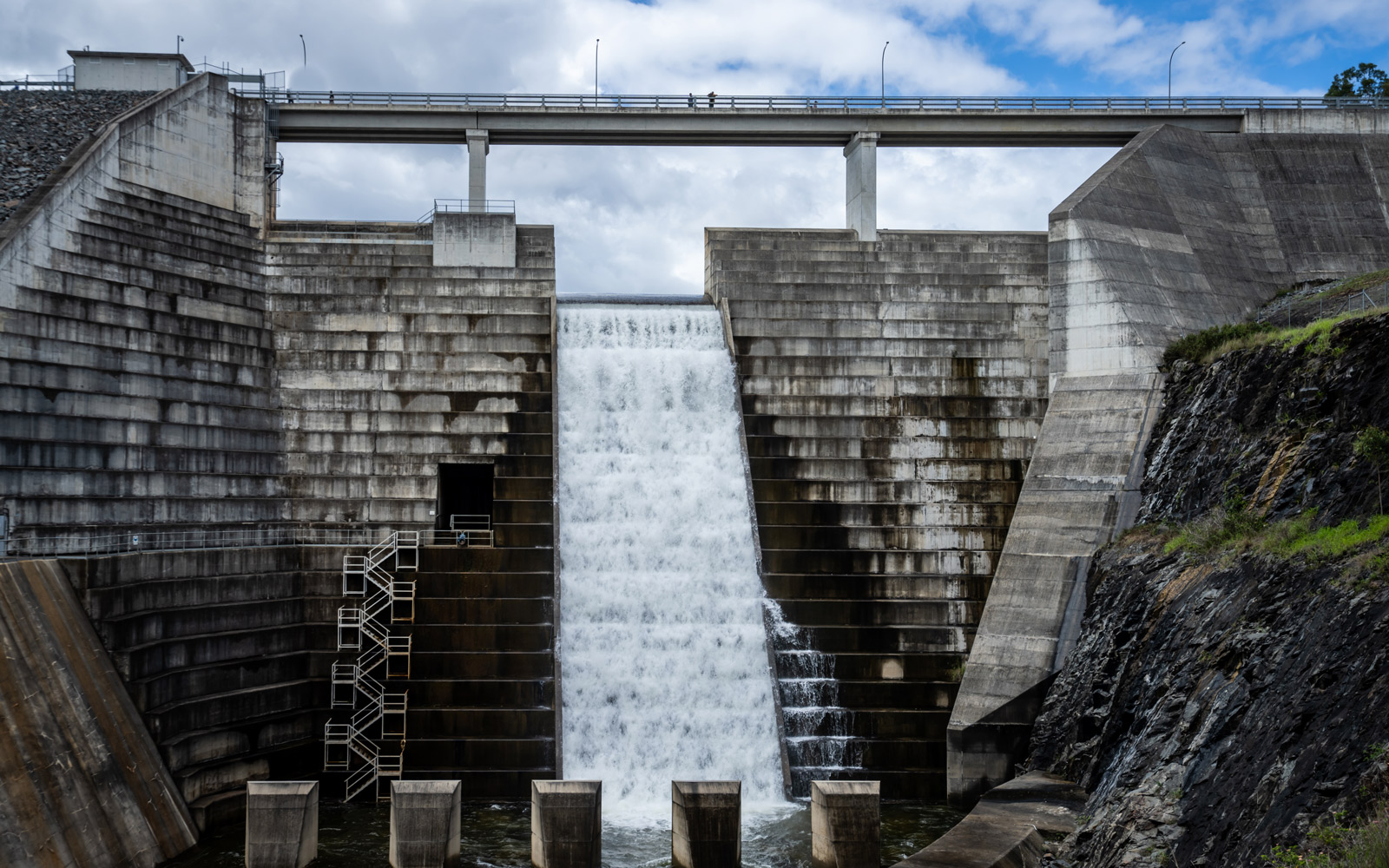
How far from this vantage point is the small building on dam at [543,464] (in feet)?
66.8

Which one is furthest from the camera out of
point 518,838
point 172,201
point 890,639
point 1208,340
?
point 172,201

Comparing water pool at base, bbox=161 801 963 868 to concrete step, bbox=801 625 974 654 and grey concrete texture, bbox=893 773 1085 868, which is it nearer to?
grey concrete texture, bbox=893 773 1085 868

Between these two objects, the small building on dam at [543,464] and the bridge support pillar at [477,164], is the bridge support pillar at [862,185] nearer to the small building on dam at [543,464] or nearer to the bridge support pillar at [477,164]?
the small building on dam at [543,464]

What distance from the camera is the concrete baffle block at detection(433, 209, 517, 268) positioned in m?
30.2

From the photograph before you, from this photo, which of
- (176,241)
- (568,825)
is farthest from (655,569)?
(176,241)

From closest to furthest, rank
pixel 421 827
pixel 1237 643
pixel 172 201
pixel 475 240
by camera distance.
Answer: pixel 1237 643 < pixel 421 827 < pixel 172 201 < pixel 475 240

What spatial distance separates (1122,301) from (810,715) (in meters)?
12.1

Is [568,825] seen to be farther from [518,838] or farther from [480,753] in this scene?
[480,753]

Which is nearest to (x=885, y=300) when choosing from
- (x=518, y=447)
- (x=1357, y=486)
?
(x=518, y=447)

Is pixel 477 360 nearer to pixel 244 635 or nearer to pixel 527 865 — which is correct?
pixel 244 635

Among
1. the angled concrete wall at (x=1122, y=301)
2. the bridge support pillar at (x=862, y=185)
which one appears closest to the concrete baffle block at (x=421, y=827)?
the angled concrete wall at (x=1122, y=301)

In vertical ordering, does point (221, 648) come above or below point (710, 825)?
above

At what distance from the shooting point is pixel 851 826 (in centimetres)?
1717

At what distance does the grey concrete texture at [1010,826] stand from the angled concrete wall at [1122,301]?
2003mm
